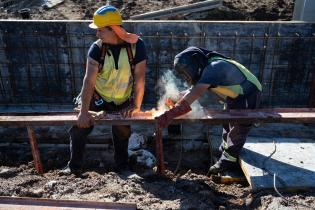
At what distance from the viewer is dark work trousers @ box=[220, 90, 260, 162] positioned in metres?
4.63

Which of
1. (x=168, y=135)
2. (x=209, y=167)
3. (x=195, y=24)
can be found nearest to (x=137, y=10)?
(x=195, y=24)

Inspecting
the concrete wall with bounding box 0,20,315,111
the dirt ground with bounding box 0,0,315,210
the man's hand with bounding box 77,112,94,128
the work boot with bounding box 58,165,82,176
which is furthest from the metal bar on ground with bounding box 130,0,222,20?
the man's hand with bounding box 77,112,94,128

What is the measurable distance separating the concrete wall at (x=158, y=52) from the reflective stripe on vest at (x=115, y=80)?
7.29 feet

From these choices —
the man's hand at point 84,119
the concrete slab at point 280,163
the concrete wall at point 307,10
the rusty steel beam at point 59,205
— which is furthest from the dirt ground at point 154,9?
the rusty steel beam at point 59,205

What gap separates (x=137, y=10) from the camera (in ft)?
32.8

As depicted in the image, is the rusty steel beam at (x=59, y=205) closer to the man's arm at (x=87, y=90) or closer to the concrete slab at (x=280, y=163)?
the man's arm at (x=87, y=90)

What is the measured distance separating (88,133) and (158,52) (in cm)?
245

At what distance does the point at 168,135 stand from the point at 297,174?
2.15 meters

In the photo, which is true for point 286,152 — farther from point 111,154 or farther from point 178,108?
point 111,154

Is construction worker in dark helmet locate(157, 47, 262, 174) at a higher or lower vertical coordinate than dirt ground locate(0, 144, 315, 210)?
higher

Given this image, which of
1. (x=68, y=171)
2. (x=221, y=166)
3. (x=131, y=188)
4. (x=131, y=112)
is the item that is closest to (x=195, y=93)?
(x=131, y=112)

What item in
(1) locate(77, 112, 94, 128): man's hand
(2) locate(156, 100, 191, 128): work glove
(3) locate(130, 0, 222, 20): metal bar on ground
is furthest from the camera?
(3) locate(130, 0, 222, 20): metal bar on ground

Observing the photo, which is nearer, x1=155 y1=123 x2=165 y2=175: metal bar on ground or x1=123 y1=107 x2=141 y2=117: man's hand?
x1=155 y1=123 x2=165 y2=175: metal bar on ground

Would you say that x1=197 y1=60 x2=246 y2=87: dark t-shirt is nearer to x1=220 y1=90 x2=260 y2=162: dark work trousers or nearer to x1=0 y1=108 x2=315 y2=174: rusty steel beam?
x1=220 y1=90 x2=260 y2=162: dark work trousers
